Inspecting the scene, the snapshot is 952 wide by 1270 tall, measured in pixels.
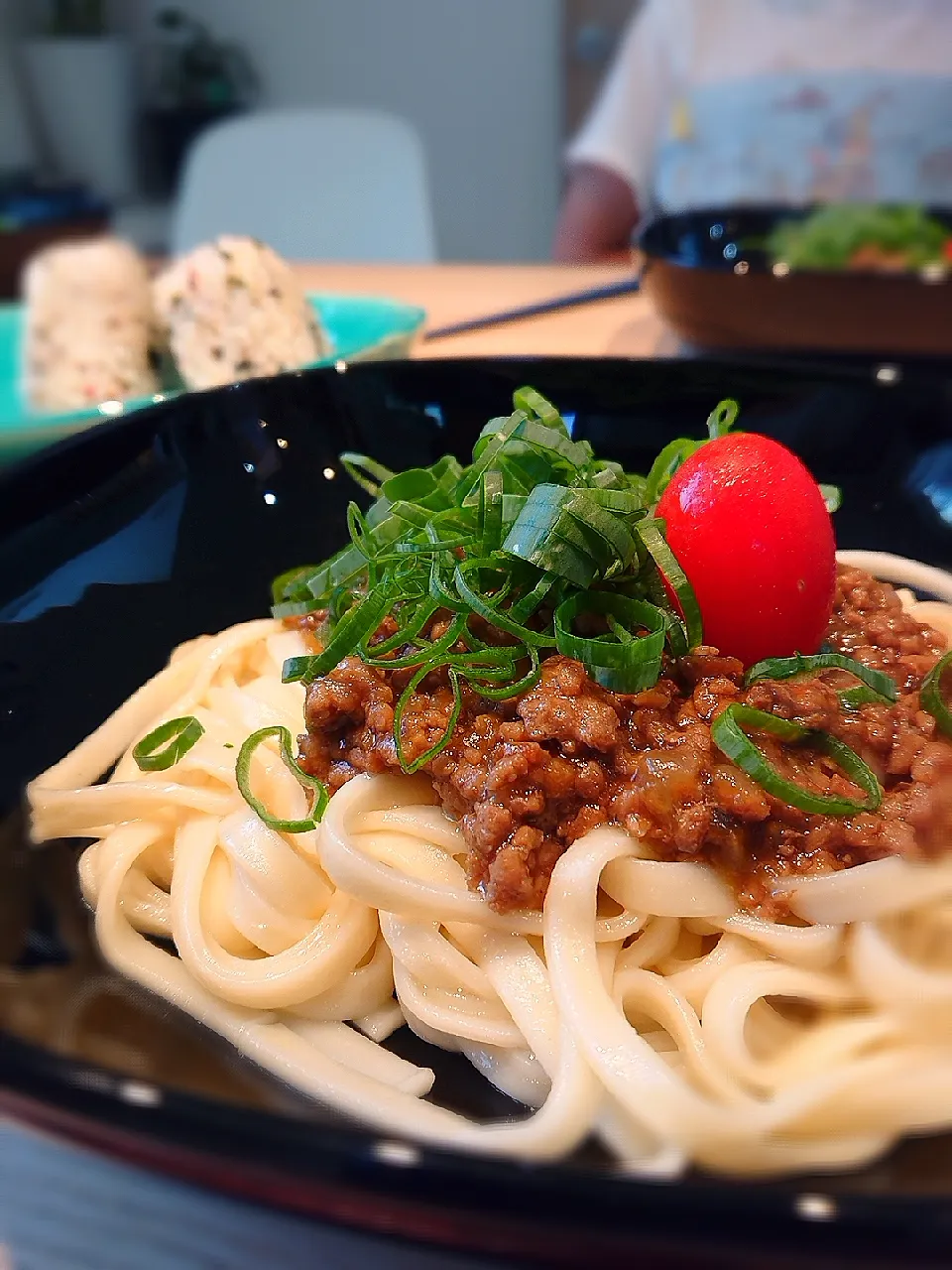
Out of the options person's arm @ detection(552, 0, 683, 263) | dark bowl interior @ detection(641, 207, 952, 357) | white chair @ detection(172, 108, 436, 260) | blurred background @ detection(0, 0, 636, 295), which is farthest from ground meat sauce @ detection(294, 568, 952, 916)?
blurred background @ detection(0, 0, 636, 295)

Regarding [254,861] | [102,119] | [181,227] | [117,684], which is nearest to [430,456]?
[117,684]

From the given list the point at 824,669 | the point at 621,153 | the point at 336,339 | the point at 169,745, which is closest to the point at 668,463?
the point at 824,669

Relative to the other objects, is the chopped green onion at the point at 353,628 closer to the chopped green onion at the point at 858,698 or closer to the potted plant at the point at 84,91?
the chopped green onion at the point at 858,698

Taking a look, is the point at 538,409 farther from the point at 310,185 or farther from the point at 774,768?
the point at 310,185

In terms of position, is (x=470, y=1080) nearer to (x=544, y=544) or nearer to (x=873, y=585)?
(x=544, y=544)

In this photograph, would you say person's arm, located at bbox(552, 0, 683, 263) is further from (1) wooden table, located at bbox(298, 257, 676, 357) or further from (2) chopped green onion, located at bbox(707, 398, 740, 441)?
(2) chopped green onion, located at bbox(707, 398, 740, 441)
